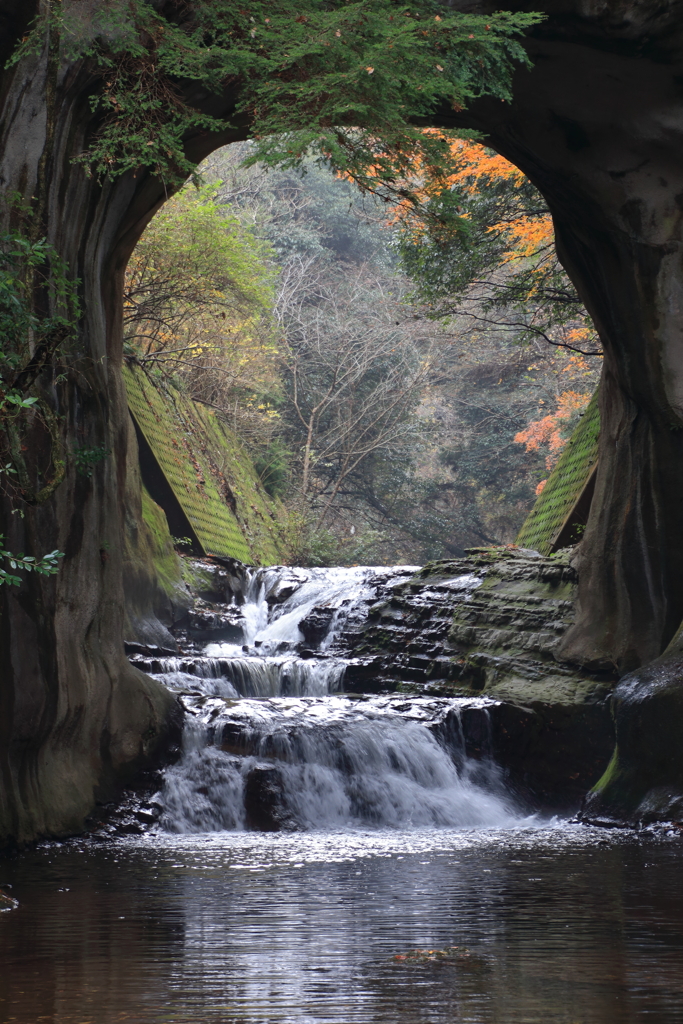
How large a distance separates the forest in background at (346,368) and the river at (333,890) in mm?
7763

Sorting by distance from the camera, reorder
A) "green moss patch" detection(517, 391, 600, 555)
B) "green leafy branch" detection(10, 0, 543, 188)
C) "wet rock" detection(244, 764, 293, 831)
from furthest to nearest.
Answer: "green moss patch" detection(517, 391, 600, 555) < "wet rock" detection(244, 764, 293, 831) < "green leafy branch" detection(10, 0, 543, 188)

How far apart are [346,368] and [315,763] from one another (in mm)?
20124

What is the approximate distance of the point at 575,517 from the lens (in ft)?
48.1

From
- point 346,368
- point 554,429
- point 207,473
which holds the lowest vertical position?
point 207,473

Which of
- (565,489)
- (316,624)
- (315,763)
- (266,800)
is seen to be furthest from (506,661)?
(565,489)

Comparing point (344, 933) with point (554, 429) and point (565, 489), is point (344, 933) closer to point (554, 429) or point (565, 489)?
point (565, 489)

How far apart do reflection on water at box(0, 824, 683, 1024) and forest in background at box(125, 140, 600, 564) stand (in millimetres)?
10884

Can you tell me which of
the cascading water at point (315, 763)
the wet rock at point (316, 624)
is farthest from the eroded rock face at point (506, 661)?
the wet rock at point (316, 624)

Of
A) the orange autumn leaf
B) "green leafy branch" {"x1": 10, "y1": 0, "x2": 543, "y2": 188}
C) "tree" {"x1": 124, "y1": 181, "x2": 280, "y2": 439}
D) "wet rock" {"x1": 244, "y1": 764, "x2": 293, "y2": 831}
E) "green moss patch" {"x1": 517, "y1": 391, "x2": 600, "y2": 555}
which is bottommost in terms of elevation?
"wet rock" {"x1": 244, "y1": 764, "x2": 293, "y2": 831}

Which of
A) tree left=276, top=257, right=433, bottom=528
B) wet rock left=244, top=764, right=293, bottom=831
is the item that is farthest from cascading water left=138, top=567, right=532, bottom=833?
tree left=276, top=257, right=433, bottom=528

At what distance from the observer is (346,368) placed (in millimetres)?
28062

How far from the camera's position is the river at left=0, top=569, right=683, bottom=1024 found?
10.2 ft

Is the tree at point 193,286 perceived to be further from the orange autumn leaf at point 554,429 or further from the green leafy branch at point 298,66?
the orange autumn leaf at point 554,429

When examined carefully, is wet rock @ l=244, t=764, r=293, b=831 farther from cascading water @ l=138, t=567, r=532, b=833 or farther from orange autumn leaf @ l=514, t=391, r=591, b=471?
orange autumn leaf @ l=514, t=391, r=591, b=471
